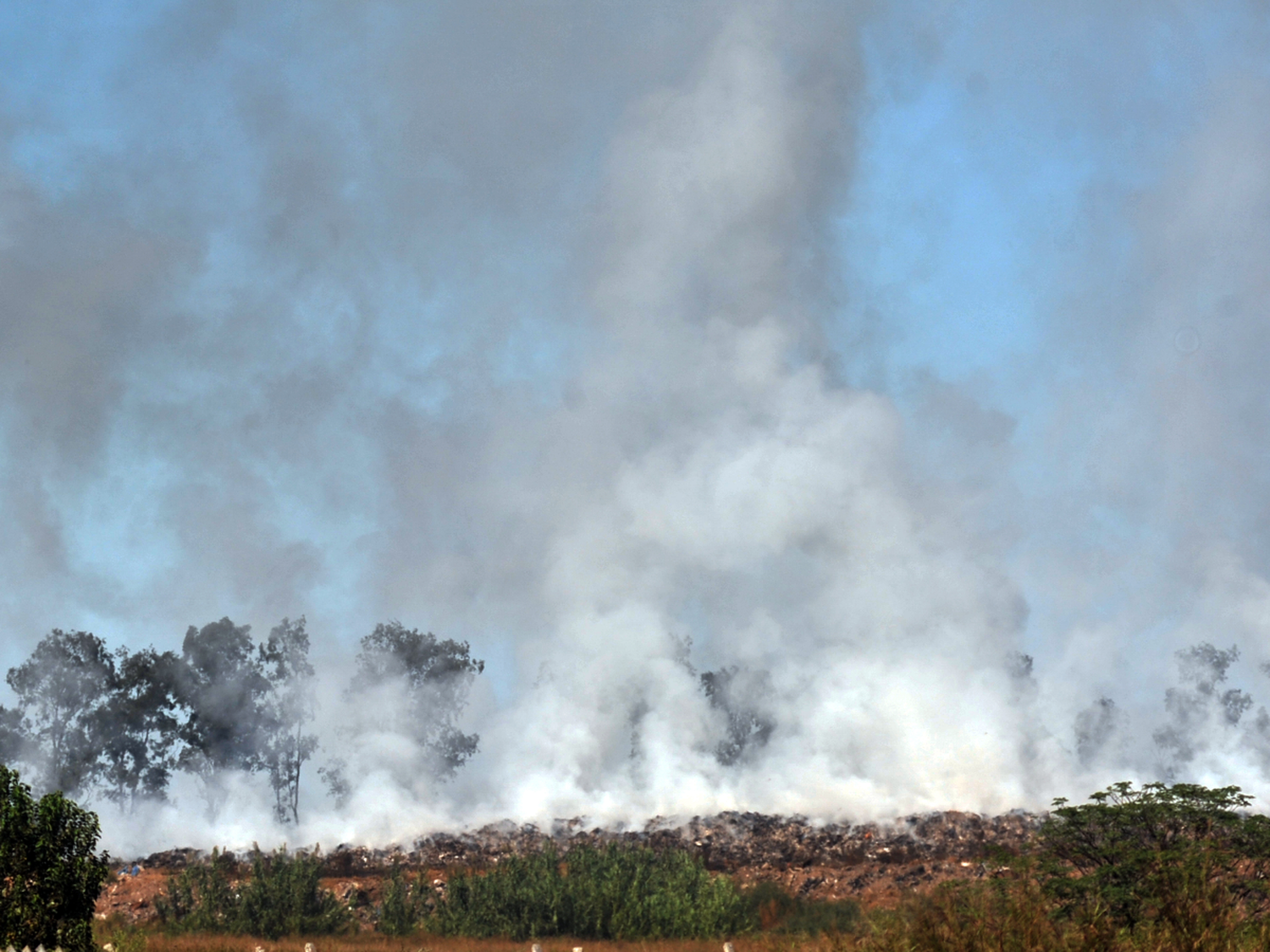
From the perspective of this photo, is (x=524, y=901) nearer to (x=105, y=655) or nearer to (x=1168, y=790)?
(x=1168, y=790)

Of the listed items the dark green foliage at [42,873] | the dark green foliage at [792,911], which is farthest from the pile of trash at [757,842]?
the dark green foliage at [42,873]

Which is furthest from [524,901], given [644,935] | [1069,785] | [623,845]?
[1069,785]

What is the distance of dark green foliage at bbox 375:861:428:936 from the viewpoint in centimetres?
2938

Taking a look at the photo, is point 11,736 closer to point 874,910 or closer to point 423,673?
point 423,673

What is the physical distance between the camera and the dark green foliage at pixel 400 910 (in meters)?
29.4

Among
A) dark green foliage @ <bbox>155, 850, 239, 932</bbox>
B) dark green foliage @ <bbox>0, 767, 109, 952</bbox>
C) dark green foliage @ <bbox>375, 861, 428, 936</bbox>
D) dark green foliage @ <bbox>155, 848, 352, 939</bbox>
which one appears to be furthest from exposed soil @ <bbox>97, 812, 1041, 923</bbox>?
dark green foliage @ <bbox>0, 767, 109, 952</bbox>

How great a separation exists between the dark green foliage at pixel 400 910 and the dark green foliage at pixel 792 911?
28.4 feet

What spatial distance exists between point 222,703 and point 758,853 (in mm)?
47499

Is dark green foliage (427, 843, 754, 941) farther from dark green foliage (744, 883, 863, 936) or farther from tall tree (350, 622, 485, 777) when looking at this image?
tall tree (350, 622, 485, 777)

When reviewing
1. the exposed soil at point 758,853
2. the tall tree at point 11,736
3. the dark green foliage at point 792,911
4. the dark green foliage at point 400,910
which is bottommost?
the dark green foliage at point 792,911

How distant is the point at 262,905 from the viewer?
30.2 meters

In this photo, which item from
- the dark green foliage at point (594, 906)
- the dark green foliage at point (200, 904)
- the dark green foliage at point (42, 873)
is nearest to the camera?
the dark green foliage at point (42, 873)

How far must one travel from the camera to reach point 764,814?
43.1 metres

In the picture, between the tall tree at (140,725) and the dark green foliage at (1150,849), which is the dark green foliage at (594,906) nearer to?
the dark green foliage at (1150,849)
